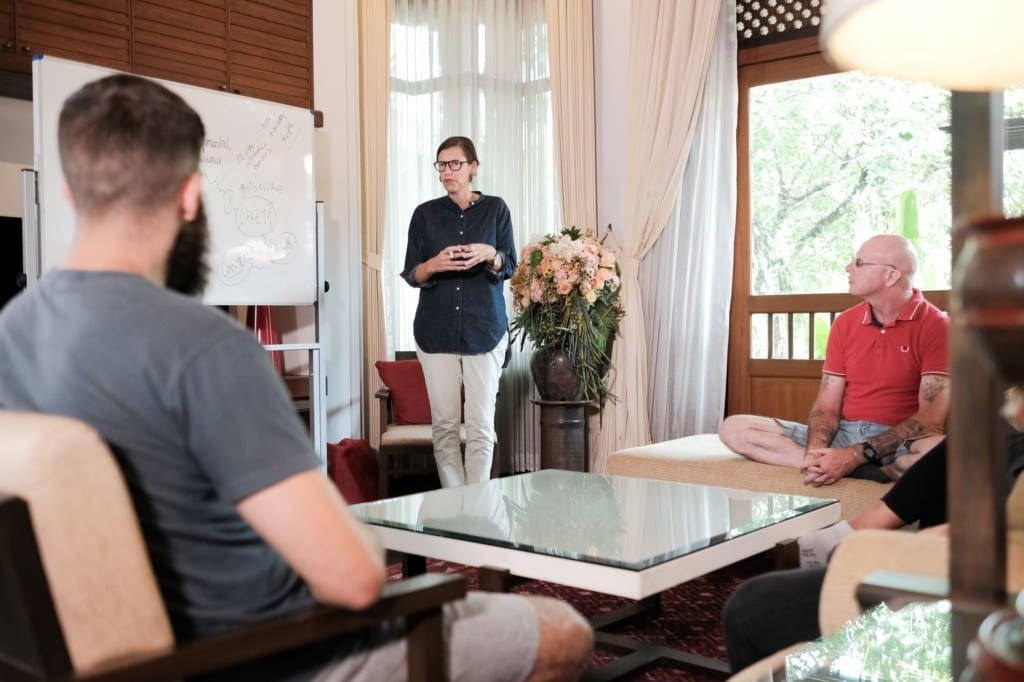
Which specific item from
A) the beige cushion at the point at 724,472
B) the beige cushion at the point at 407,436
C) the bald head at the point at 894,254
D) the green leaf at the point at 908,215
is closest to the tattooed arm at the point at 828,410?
the beige cushion at the point at 724,472

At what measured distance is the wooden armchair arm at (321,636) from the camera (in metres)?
1.03

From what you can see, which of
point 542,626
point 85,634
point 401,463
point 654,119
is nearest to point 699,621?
point 542,626

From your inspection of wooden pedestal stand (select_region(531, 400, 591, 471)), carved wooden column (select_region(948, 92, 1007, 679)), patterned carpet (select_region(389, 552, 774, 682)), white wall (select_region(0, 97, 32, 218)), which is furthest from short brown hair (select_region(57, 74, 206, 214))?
wooden pedestal stand (select_region(531, 400, 591, 471))

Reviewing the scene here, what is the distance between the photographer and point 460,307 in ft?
14.6

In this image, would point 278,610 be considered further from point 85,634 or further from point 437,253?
point 437,253

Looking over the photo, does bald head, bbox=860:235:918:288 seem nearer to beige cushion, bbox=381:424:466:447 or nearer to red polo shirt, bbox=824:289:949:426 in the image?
red polo shirt, bbox=824:289:949:426

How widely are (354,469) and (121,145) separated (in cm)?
397

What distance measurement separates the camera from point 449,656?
1.37 metres

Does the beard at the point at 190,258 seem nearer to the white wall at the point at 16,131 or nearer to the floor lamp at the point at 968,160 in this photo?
the floor lamp at the point at 968,160

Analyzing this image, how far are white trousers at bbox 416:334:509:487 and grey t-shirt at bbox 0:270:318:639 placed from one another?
10.7 feet

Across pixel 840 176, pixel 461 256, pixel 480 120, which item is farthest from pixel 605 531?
pixel 480 120

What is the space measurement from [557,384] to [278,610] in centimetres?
377

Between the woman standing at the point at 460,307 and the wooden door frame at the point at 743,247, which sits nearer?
the woman standing at the point at 460,307

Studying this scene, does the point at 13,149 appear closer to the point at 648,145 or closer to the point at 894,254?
the point at 648,145
